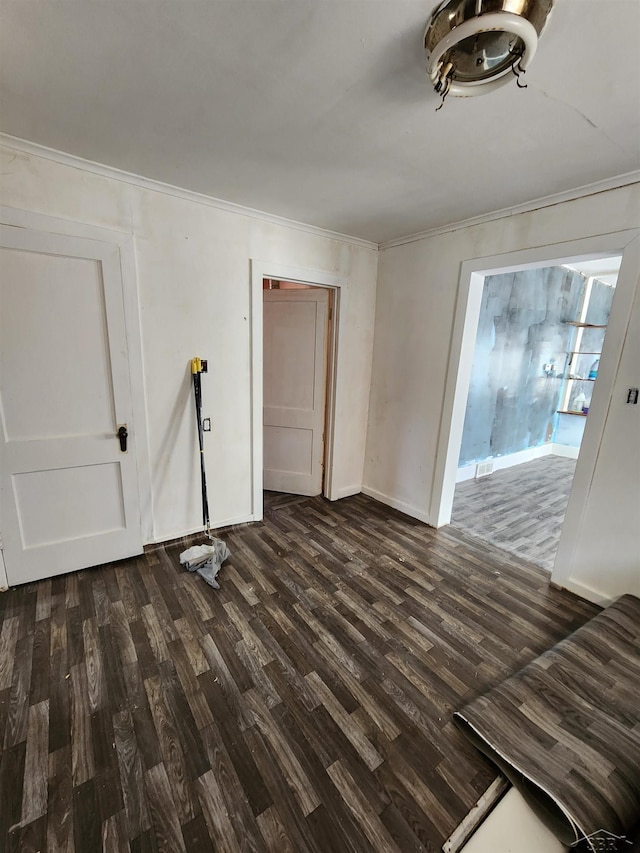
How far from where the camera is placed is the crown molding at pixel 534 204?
6.32ft

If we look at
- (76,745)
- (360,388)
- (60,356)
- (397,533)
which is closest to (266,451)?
(360,388)

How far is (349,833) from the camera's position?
113 centimetres

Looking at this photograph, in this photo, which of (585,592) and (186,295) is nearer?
(585,592)

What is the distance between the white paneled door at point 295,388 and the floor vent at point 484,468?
2.22 meters

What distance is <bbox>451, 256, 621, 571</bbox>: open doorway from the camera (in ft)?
11.6

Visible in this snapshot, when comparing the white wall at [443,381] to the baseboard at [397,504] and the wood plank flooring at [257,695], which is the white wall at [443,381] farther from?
the wood plank flooring at [257,695]

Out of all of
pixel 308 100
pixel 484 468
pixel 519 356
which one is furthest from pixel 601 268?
pixel 308 100

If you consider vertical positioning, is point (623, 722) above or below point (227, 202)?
below

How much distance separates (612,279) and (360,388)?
5148mm

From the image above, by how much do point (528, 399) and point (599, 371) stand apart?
3.28 metres

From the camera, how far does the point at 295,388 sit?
3564mm

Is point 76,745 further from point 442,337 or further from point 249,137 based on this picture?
point 442,337

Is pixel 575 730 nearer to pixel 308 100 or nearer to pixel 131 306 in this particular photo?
pixel 308 100

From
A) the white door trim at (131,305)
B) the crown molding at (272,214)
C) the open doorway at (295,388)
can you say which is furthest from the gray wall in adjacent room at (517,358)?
the white door trim at (131,305)
